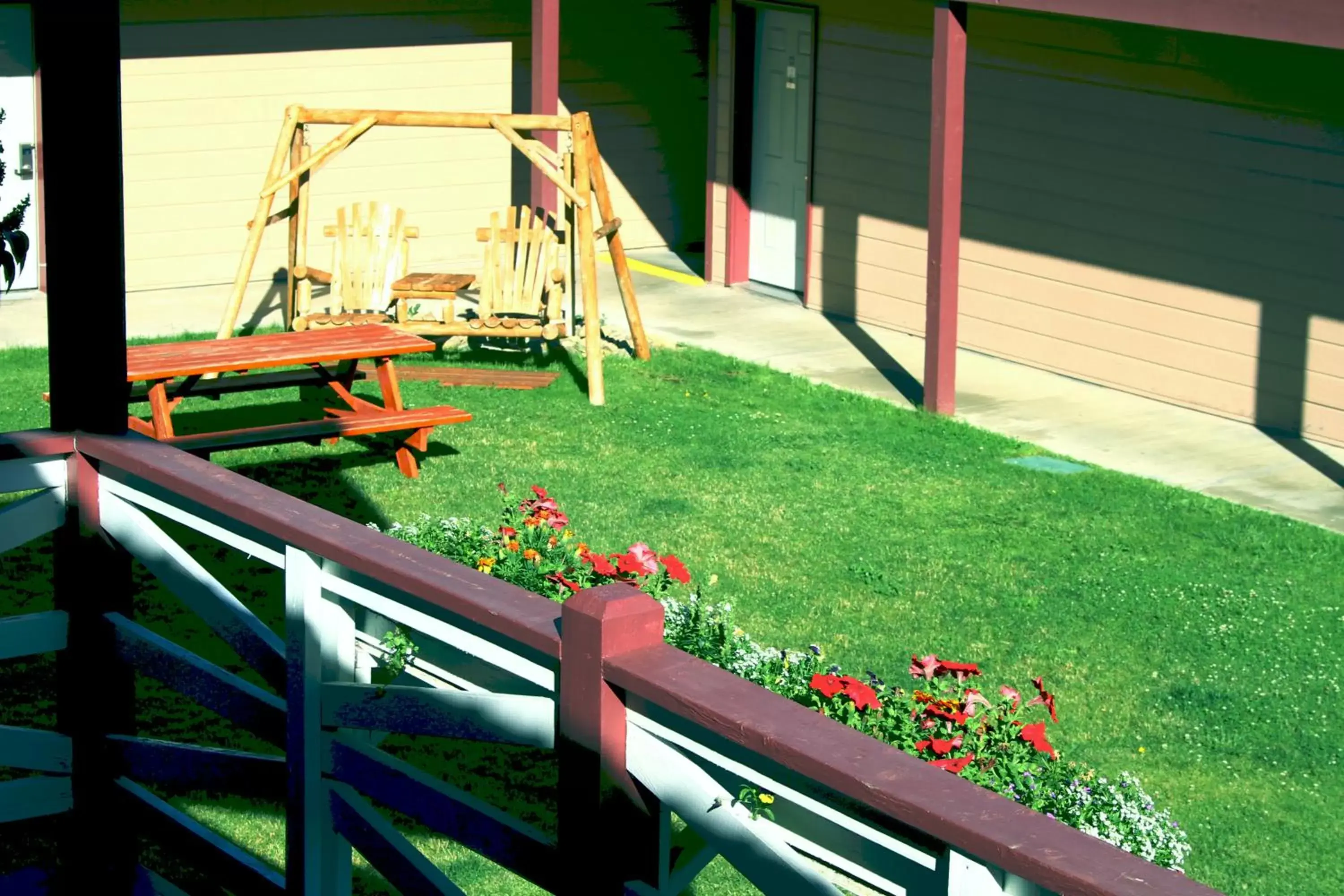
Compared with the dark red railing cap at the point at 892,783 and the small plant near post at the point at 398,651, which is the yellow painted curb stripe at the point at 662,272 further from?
the dark red railing cap at the point at 892,783

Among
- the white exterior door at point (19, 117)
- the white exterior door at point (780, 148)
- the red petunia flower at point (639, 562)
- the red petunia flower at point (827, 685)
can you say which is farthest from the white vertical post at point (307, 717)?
the white exterior door at point (780, 148)

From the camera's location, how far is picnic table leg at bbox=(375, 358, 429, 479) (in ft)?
35.7

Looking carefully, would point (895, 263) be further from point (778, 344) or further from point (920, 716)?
point (920, 716)

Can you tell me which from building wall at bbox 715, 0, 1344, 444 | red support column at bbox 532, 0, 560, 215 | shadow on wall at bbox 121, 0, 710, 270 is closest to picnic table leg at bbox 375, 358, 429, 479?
red support column at bbox 532, 0, 560, 215

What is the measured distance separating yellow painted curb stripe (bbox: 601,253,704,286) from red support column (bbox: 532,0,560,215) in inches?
75.6

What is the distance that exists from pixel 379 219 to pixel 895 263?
4264 millimetres

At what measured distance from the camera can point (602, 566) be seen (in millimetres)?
Result: 6582

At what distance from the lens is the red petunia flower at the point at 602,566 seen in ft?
21.6

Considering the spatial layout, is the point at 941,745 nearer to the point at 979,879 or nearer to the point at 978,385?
the point at 979,879

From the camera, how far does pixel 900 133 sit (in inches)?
594

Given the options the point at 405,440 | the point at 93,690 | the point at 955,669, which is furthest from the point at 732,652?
the point at 405,440

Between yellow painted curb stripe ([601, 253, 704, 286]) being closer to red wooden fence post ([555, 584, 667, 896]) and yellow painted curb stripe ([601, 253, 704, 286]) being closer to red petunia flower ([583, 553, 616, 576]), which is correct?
red petunia flower ([583, 553, 616, 576])

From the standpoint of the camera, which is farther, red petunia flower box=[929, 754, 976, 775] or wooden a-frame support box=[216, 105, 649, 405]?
wooden a-frame support box=[216, 105, 649, 405]

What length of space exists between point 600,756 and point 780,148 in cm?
1380
